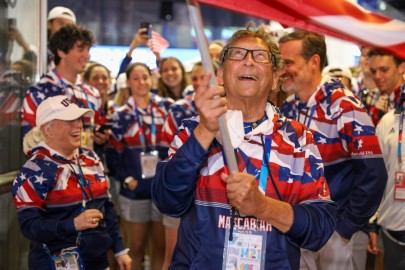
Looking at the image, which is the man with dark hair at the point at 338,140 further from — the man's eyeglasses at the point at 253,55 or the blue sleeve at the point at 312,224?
the man's eyeglasses at the point at 253,55

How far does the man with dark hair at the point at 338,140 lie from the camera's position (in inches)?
175

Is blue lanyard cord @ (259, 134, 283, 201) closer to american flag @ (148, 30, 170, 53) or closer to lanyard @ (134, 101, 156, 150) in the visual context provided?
lanyard @ (134, 101, 156, 150)

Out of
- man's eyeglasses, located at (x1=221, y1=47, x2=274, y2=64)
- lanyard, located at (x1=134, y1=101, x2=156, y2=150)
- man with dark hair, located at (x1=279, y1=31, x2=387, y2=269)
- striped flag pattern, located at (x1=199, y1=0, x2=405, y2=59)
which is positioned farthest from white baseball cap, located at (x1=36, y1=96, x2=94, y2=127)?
lanyard, located at (x1=134, y1=101, x2=156, y2=150)

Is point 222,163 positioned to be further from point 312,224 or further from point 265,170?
point 312,224

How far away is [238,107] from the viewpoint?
3127 mm

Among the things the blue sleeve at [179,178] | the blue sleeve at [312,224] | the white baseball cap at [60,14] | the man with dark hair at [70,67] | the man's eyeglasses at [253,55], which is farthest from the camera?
the white baseball cap at [60,14]

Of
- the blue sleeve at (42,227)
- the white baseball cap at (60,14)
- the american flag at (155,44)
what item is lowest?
the blue sleeve at (42,227)

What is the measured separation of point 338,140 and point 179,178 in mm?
2011

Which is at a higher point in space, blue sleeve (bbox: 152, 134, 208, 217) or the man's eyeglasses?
the man's eyeglasses

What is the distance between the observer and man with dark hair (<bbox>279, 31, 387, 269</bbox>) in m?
4.45

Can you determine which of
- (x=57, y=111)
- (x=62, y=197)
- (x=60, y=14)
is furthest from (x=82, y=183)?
(x=60, y=14)

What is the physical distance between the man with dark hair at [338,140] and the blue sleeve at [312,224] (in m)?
1.35

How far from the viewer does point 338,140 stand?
454cm

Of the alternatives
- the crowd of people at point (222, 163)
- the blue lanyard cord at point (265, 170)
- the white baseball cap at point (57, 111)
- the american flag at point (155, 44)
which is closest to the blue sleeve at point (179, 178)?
the crowd of people at point (222, 163)
